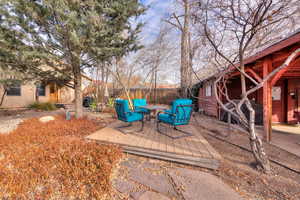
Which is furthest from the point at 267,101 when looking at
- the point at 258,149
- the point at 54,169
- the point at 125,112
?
the point at 54,169

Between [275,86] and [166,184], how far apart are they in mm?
7203

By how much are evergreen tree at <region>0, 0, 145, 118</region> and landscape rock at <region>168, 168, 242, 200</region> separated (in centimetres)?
390

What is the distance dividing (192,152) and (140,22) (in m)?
4.66

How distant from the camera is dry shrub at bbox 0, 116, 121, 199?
1.63 metres

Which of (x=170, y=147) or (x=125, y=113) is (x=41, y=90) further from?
(x=170, y=147)

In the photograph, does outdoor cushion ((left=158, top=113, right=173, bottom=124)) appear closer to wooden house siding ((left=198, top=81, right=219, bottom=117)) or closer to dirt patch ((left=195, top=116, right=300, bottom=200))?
dirt patch ((left=195, top=116, right=300, bottom=200))

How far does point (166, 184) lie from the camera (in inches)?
70.6

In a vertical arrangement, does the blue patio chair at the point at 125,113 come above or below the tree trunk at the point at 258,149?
above

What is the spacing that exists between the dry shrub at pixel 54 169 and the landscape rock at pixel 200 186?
104 cm

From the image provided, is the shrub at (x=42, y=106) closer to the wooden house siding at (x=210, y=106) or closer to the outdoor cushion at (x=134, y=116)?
the outdoor cushion at (x=134, y=116)

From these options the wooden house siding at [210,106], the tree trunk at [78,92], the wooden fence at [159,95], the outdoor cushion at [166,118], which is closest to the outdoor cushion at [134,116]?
the outdoor cushion at [166,118]

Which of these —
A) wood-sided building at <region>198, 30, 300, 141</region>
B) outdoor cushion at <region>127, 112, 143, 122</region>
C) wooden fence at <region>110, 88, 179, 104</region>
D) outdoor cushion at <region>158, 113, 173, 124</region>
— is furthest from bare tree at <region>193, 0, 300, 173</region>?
wooden fence at <region>110, 88, 179, 104</region>

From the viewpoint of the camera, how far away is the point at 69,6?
350cm

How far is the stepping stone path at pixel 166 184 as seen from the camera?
1.57 meters
